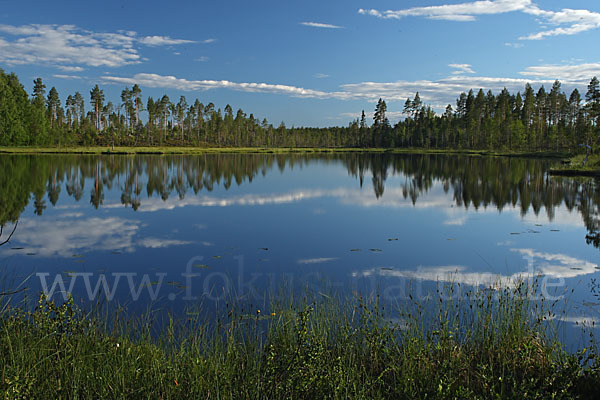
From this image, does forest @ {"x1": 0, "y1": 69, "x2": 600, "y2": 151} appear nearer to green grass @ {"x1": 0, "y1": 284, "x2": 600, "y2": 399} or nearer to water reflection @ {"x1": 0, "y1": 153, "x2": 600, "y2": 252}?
water reflection @ {"x1": 0, "y1": 153, "x2": 600, "y2": 252}

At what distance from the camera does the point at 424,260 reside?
1423cm

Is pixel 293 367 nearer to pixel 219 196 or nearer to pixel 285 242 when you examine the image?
pixel 285 242

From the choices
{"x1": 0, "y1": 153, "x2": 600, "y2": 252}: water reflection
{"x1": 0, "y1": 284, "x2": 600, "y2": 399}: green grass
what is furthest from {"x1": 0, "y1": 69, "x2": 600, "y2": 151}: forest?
{"x1": 0, "y1": 284, "x2": 600, "y2": 399}: green grass

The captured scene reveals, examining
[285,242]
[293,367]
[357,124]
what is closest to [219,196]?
[285,242]

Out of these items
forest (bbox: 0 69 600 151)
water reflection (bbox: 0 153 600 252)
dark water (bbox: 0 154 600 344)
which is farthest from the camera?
forest (bbox: 0 69 600 151)

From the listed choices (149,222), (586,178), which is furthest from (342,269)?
(586,178)

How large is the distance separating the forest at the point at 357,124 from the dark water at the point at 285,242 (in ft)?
165

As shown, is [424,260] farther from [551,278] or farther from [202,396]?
[202,396]

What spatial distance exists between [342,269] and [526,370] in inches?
279

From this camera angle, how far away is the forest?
9381 cm

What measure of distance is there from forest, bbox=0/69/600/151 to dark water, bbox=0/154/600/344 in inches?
1978

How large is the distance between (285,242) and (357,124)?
6447 inches

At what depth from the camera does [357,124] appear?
176000 millimetres

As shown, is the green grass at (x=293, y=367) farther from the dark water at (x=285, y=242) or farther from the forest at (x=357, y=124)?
the forest at (x=357, y=124)
